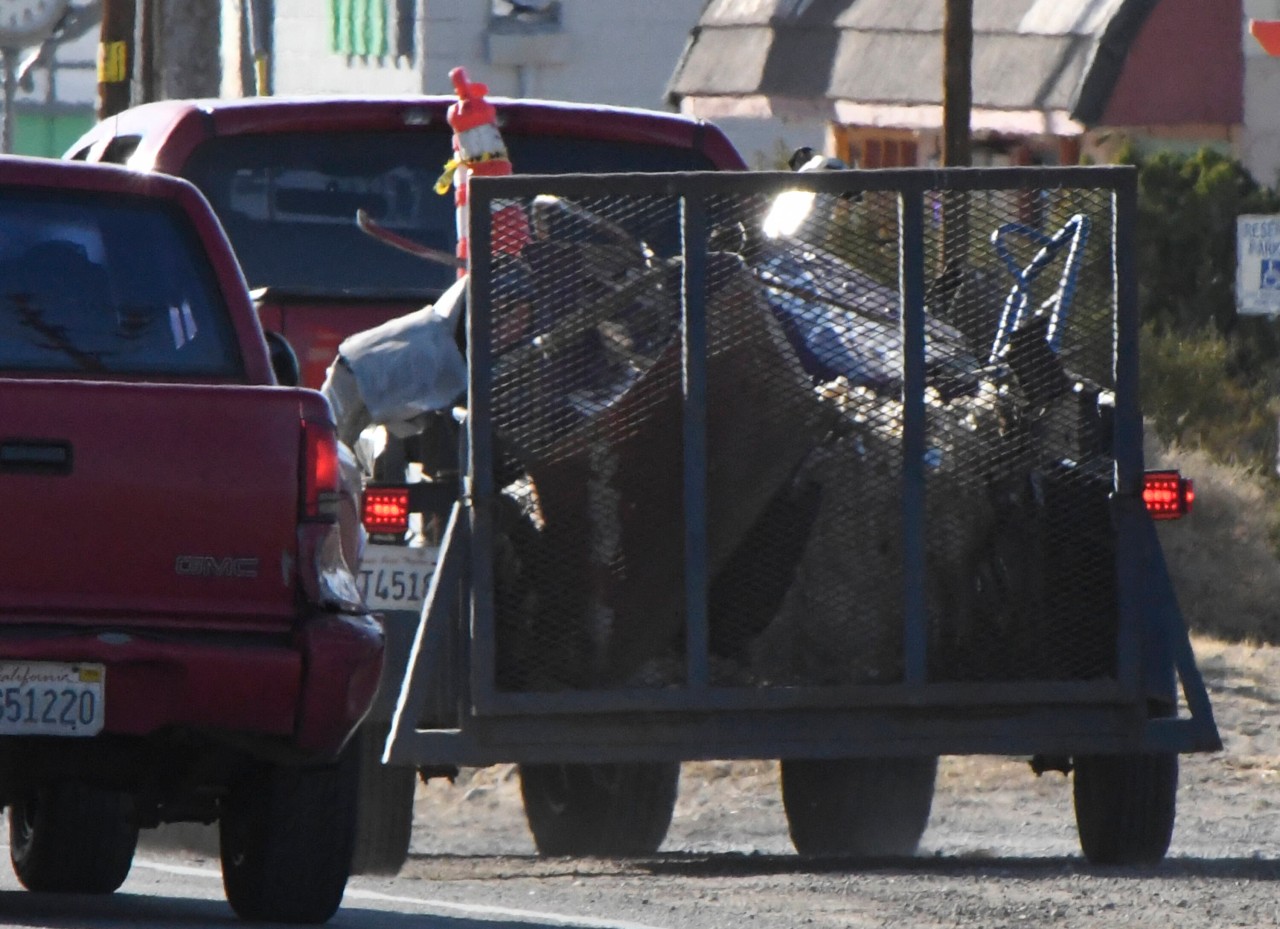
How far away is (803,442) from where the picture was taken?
876cm

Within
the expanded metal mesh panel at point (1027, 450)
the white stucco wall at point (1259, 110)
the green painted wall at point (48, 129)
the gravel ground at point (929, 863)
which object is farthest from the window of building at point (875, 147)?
the green painted wall at point (48, 129)

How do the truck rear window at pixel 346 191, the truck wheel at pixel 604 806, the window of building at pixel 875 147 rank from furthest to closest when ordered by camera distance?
the window of building at pixel 875 147 → the truck wheel at pixel 604 806 → the truck rear window at pixel 346 191

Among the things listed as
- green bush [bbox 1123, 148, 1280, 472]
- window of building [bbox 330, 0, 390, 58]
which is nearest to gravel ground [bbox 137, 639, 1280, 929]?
green bush [bbox 1123, 148, 1280, 472]

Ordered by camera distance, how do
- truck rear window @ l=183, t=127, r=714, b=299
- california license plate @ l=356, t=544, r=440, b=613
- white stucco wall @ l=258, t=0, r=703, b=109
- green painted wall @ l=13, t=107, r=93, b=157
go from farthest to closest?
green painted wall @ l=13, t=107, r=93, b=157 < white stucco wall @ l=258, t=0, r=703, b=109 < truck rear window @ l=183, t=127, r=714, b=299 < california license plate @ l=356, t=544, r=440, b=613

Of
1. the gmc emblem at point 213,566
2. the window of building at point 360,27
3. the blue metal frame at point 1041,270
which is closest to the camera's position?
the gmc emblem at point 213,566

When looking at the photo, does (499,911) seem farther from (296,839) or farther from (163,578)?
(163,578)

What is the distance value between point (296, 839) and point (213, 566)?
0.79m

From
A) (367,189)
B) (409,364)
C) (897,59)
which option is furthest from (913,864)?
(897,59)

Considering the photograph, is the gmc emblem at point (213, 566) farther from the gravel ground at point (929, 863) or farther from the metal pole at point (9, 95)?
the metal pole at point (9, 95)

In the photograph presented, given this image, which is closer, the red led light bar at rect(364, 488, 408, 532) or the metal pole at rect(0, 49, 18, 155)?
Answer: the red led light bar at rect(364, 488, 408, 532)

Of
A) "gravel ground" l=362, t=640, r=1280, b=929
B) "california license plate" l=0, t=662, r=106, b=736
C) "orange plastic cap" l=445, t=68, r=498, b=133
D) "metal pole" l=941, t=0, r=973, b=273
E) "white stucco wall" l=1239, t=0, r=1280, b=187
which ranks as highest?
"white stucco wall" l=1239, t=0, r=1280, b=187

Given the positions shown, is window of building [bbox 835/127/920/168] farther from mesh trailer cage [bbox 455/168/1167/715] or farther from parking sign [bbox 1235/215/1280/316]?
mesh trailer cage [bbox 455/168/1167/715]

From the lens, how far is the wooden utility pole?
2145cm

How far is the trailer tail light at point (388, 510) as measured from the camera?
8828mm
